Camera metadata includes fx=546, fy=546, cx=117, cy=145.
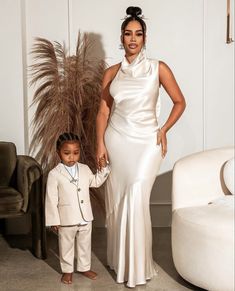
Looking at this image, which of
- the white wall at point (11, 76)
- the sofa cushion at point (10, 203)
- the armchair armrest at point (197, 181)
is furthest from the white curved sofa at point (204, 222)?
the white wall at point (11, 76)

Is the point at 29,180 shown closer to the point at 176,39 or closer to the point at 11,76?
the point at 11,76

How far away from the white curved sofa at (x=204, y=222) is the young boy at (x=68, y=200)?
0.67 meters

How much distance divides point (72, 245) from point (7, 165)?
49.3 inches

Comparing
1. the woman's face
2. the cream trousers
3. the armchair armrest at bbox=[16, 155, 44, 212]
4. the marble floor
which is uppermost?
the woman's face

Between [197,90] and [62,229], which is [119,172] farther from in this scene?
[197,90]

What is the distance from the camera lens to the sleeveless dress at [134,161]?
3949mm

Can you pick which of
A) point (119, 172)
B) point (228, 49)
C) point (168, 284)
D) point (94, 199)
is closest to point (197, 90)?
point (228, 49)

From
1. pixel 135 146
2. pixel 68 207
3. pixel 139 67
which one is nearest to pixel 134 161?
pixel 135 146

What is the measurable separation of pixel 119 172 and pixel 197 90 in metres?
1.89

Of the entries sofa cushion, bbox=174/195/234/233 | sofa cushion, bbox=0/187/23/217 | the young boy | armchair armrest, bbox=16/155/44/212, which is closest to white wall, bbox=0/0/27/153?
armchair armrest, bbox=16/155/44/212

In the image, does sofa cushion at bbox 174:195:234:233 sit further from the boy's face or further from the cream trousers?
the boy's face

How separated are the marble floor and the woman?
131 mm

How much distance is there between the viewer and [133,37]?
157 inches

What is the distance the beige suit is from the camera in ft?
13.0
